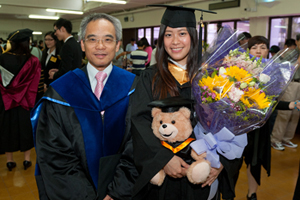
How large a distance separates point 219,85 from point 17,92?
297 centimetres

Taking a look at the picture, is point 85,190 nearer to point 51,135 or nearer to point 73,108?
point 51,135

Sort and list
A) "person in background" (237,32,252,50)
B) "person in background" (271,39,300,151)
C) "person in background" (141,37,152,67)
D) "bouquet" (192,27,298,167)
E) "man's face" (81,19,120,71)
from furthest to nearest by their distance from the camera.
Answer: "person in background" (141,37,152,67)
"person in background" (271,39,300,151)
"person in background" (237,32,252,50)
"man's face" (81,19,120,71)
"bouquet" (192,27,298,167)

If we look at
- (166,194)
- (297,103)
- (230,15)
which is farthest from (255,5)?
(166,194)

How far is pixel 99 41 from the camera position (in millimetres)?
1597

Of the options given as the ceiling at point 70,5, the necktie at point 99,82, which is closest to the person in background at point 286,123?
the necktie at point 99,82

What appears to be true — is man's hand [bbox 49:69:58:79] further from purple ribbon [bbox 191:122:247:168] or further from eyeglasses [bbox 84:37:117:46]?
purple ribbon [bbox 191:122:247:168]

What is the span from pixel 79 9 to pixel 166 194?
1215cm

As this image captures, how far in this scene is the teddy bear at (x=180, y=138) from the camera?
1.32 m

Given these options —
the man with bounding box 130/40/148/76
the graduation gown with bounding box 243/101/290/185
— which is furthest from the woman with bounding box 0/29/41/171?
the man with bounding box 130/40/148/76

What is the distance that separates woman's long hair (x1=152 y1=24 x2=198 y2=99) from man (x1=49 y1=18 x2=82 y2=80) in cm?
243

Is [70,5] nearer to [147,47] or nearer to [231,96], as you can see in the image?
[147,47]

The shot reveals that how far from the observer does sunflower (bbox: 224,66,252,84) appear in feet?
4.34

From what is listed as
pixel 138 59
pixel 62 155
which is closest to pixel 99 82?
pixel 62 155

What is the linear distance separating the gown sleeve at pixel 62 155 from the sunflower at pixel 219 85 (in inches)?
30.8
